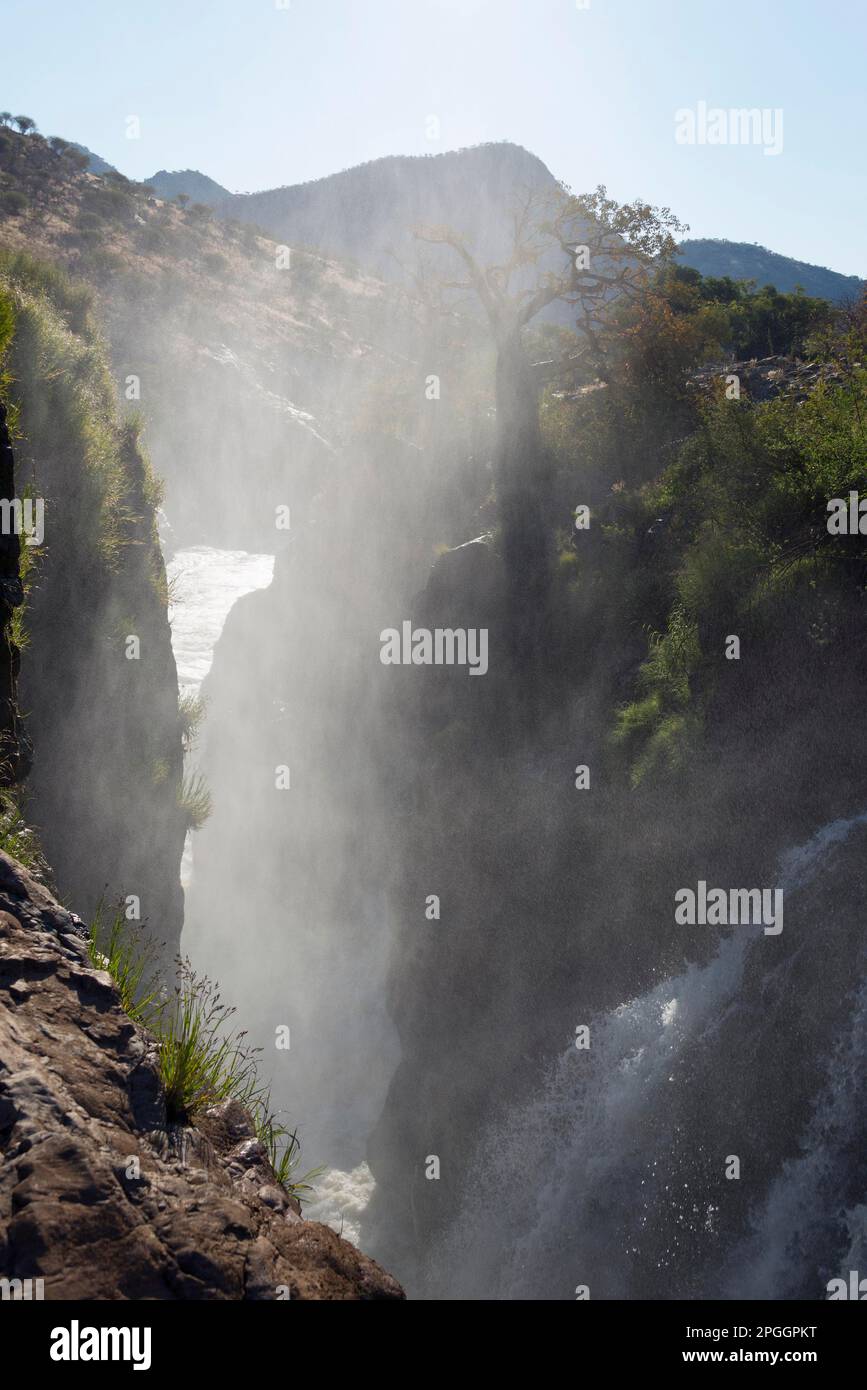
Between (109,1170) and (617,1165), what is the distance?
10732mm

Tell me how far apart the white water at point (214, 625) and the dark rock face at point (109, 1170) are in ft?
31.5

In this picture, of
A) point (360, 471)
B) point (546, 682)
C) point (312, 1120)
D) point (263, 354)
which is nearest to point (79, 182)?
point (263, 354)

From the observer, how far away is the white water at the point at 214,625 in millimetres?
16281

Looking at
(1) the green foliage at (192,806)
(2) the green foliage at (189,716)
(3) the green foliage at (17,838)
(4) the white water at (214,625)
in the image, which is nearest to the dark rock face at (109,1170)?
(3) the green foliage at (17,838)

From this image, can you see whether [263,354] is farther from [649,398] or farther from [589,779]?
[589,779]

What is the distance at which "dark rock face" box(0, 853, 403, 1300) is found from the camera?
3514mm

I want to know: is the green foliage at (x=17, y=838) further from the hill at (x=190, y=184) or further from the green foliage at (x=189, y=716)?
the hill at (x=190, y=184)

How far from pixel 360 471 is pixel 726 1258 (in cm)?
2302

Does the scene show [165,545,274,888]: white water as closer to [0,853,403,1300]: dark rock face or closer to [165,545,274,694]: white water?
[165,545,274,694]: white water

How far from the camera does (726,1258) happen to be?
11164 millimetres

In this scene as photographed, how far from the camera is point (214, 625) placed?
118 ft

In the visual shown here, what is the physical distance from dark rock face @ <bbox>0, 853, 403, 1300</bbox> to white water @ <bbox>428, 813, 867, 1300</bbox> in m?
8.15

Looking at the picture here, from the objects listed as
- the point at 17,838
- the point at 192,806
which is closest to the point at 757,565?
the point at 192,806

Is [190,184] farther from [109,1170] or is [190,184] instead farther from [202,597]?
[109,1170]
